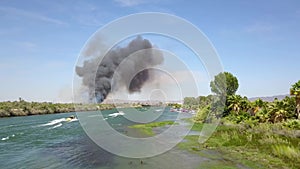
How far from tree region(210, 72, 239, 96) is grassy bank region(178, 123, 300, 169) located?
34.4 m

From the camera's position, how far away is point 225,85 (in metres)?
72.0

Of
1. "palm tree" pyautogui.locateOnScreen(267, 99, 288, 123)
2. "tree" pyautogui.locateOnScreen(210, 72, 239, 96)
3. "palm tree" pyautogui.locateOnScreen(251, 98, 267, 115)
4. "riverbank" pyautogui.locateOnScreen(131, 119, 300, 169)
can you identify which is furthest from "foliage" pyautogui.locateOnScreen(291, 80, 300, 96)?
"tree" pyautogui.locateOnScreen(210, 72, 239, 96)

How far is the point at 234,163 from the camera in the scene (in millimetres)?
23312

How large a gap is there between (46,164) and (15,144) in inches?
640

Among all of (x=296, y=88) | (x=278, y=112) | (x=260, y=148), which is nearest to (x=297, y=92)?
(x=296, y=88)

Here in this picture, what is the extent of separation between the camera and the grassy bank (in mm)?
22484

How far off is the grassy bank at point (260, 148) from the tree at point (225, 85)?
113 ft

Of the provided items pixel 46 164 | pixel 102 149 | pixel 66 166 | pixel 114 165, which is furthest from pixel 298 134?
pixel 46 164

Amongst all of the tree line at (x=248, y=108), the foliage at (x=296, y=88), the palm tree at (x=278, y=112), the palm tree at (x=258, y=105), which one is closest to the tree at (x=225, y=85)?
the tree line at (x=248, y=108)

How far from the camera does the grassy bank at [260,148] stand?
22484mm

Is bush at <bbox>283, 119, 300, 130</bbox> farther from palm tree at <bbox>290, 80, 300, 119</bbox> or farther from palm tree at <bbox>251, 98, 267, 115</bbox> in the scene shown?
palm tree at <bbox>251, 98, 267, 115</bbox>

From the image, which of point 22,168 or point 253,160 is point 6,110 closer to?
point 22,168

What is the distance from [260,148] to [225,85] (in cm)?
4613

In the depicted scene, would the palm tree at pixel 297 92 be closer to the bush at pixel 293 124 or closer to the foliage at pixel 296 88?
the foliage at pixel 296 88
